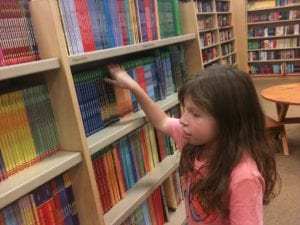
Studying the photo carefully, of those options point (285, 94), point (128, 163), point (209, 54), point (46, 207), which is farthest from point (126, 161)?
point (209, 54)

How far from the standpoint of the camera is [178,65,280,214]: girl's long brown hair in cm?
101

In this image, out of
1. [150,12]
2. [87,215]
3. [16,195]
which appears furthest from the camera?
[150,12]

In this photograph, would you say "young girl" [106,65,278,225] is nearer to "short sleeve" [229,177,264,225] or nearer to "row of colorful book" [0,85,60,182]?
"short sleeve" [229,177,264,225]

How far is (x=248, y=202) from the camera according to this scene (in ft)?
3.21

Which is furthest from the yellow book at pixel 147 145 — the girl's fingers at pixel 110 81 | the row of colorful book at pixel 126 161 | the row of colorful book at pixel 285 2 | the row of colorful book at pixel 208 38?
the row of colorful book at pixel 285 2

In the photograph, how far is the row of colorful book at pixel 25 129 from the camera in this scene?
930 mm

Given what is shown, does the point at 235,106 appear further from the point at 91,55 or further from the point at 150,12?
the point at 150,12

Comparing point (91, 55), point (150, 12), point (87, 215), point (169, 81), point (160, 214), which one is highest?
point (150, 12)

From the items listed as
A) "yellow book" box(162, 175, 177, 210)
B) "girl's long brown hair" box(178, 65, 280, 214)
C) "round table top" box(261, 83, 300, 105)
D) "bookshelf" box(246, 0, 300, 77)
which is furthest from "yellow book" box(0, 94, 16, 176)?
"bookshelf" box(246, 0, 300, 77)

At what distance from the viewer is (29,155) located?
1.00 m

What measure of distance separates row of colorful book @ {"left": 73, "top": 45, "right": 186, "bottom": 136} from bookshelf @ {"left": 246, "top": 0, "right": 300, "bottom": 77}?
558 centimetres

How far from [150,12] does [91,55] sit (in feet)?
1.76


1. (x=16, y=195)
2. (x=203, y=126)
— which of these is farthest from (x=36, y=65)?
(x=203, y=126)

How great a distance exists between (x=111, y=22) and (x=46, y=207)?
2.43 ft
